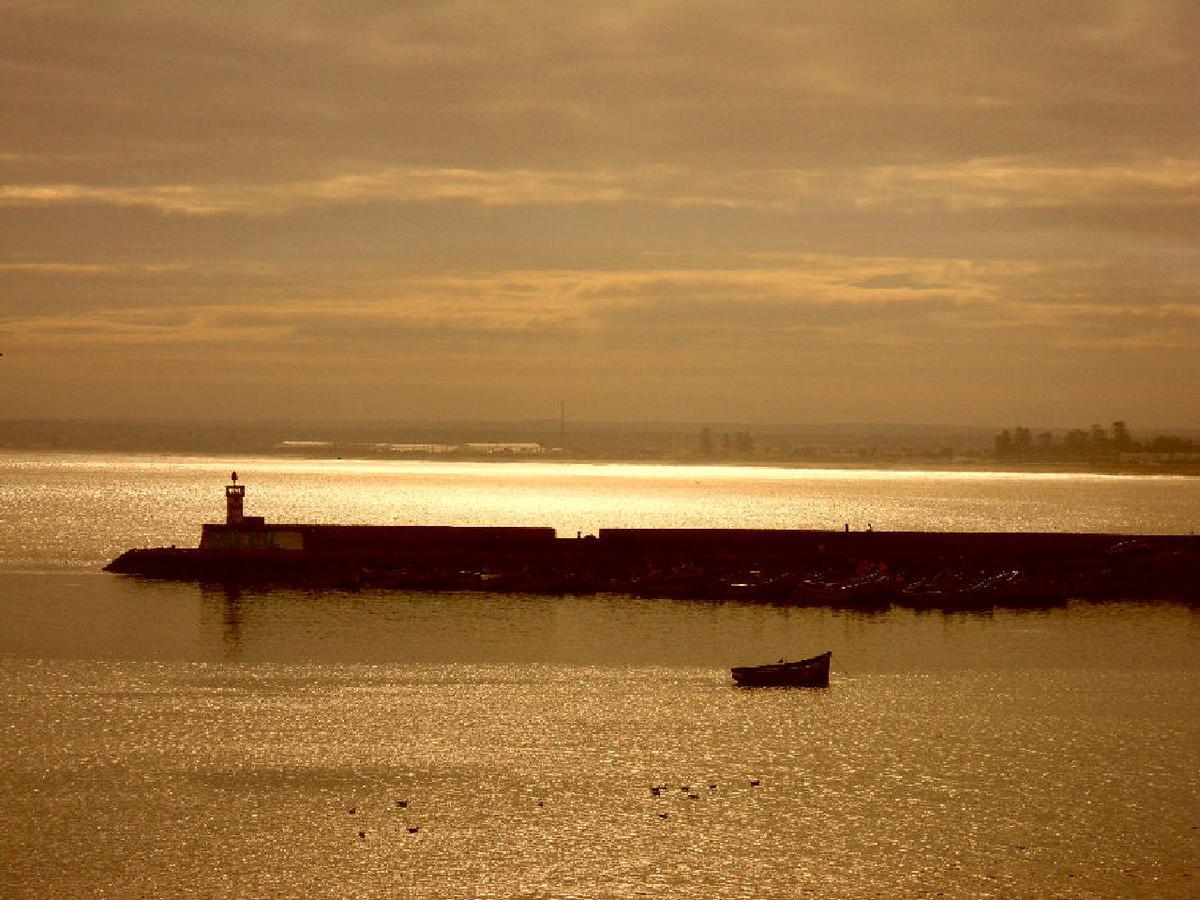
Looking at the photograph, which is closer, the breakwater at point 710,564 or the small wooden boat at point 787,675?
the small wooden boat at point 787,675

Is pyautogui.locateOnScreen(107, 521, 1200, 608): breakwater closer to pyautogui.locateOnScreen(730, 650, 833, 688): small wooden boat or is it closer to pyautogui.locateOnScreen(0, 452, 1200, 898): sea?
pyautogui.locateOnScreen(0, 452, 1200, 898): sea

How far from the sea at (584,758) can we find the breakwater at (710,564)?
394 inches

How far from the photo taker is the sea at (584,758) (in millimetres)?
36688

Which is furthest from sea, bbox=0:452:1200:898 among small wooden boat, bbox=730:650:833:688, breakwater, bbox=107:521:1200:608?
breakwater, bbox=107:521:1200:608

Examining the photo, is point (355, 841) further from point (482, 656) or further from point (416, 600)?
point (416, 600)

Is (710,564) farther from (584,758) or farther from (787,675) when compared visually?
(584,758)

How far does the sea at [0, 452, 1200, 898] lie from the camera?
1444 inches

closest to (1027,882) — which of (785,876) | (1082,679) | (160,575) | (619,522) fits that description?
(785,876)

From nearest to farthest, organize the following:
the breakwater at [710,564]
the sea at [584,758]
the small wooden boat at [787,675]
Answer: the sea at [584,758] → the small wooden boat at [787,675] → the breakwater at [710,564]

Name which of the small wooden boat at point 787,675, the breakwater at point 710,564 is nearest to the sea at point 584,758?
the small wooden boat at point 787,675

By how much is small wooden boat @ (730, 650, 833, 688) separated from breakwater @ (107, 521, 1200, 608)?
1097 inches

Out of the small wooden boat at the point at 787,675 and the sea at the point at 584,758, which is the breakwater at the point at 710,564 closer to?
the sea at the point at 584,758

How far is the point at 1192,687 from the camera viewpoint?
204 feet

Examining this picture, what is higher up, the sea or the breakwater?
the breakwater
